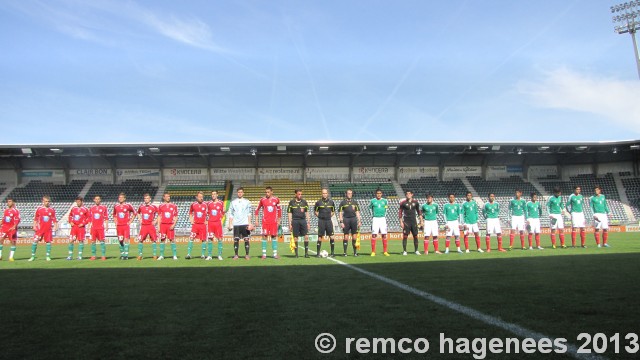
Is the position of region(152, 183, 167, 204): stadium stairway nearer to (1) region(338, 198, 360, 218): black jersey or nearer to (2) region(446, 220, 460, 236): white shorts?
(1) region(338, 198, 360, 218): black jersey

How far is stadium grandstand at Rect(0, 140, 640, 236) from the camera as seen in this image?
106 ft

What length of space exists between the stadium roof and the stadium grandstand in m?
0.08

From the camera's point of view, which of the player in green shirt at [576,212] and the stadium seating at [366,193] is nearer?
the player in green shirt at [576,212]

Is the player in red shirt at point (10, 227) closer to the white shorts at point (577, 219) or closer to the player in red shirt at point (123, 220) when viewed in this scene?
the player in red shirt at point (123, 220)

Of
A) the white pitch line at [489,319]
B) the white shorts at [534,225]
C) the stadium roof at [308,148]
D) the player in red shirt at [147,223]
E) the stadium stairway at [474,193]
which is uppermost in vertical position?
the stadium roof at [308,148]

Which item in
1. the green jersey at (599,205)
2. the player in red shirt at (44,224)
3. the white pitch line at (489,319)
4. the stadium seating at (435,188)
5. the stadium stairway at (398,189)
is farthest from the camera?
the stadium stairway at (398,189)

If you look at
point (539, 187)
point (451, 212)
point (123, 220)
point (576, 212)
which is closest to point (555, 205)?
point (576, 212)

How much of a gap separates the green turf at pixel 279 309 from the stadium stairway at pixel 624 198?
29878 mm

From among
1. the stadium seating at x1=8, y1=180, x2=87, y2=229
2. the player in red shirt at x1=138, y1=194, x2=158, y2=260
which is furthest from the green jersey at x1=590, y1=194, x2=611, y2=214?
the stadium seating at x1=8, y1=180, x2=87, y2=229

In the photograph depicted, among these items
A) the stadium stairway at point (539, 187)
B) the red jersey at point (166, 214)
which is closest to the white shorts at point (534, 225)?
the red jersey at point (166, 214)

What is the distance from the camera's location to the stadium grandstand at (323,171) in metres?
32.4

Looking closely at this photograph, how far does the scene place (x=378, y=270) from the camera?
29.1 feet

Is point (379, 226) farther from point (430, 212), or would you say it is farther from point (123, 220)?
point (123, 220)

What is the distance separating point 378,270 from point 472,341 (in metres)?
5.39
